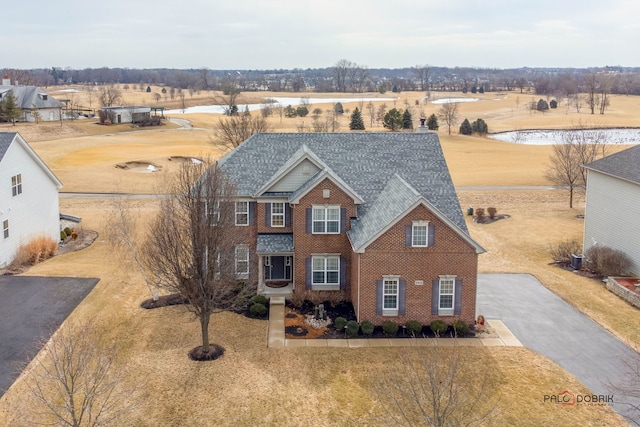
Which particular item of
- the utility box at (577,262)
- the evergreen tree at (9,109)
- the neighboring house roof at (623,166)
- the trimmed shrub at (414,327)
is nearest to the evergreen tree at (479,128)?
the neighboring house roof at (623,166)

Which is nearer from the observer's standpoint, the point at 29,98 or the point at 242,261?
the point at 242,261

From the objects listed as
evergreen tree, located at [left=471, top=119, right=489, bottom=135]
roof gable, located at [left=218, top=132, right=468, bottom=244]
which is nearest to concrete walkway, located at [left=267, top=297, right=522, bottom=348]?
roof gable, located at [left=218, top=132, right=468, bottom=244]

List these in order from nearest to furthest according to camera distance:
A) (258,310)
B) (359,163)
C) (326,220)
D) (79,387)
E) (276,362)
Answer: (79,387)
(276,362)
(258,310)
(326,220)
(359,163)

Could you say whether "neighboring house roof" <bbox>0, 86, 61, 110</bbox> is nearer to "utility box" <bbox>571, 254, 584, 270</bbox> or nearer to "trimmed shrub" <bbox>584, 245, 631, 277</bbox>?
"utility box" <bbox>571, 254, 584, 270</bbox>

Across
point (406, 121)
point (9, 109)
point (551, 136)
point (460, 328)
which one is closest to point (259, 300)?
point (460, 328)

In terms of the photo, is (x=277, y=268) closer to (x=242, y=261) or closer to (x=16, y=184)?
(x=242, y=261)
